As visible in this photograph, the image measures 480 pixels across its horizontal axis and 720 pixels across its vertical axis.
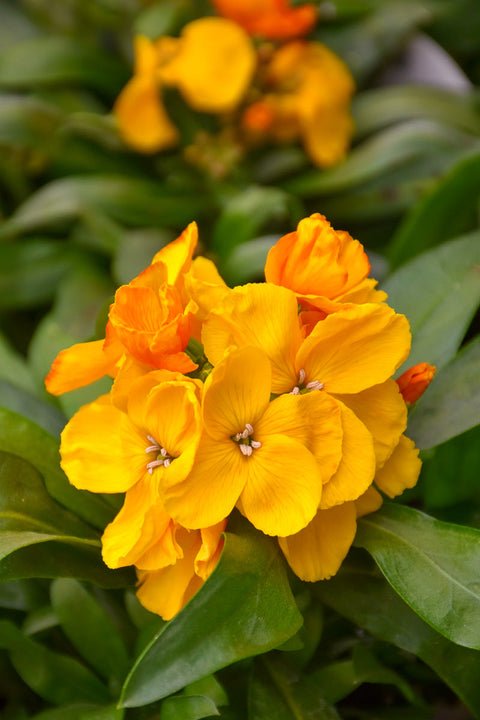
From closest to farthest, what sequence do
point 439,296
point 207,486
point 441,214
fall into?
1. point 207,486
2. point 439,296
3. point 441,214

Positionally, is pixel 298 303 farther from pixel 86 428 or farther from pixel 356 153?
pixel 356 153

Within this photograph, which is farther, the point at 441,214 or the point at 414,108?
the point at 414,108

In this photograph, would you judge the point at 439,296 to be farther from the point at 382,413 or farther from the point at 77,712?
the point at 77,712

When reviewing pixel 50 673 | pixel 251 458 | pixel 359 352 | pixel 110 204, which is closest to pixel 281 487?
pixel 251 458

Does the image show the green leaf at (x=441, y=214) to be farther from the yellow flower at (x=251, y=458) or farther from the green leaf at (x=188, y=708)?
the green leaf at (x=188, y=708)

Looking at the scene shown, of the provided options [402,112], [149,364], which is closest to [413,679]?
[149,364]

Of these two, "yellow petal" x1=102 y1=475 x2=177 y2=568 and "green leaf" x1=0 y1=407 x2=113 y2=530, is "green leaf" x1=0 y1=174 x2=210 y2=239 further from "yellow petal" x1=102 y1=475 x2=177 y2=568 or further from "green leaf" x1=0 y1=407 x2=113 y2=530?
"yellow petal" x1=102 y1=475 x2=177 y2=568

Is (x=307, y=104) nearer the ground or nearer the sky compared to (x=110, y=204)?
nearer the sky

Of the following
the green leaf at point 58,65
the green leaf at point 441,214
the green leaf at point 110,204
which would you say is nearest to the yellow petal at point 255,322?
the green leaf at point 441,214
